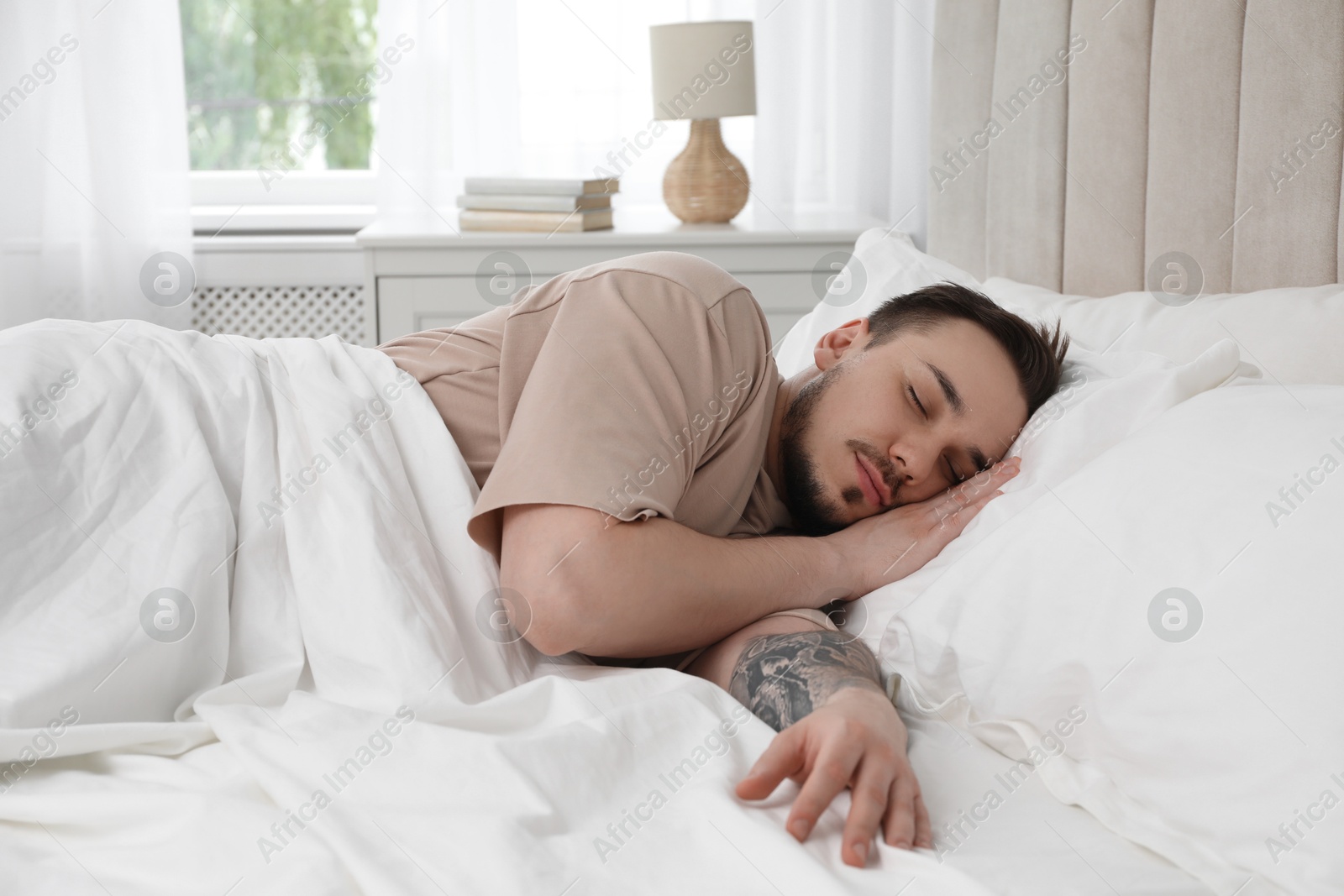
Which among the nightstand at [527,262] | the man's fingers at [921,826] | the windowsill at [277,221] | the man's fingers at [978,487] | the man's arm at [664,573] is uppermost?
the windowsill at [277,221]

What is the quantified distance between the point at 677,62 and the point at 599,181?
0.97 feet

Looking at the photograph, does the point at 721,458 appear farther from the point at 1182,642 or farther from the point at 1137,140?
the point at 1137,140

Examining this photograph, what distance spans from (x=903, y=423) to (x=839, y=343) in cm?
18

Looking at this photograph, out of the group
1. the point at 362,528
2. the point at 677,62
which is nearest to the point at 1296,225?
the point at 362,528

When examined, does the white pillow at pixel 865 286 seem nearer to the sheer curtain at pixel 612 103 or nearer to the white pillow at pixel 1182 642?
the white pillow at pixel 1182 642

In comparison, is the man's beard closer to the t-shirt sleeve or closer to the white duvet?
the t-shirt sleeve

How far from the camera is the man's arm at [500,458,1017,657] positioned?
90 centimetres

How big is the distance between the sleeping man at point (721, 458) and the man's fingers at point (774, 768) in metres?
0.02

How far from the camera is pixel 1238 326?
1.06m

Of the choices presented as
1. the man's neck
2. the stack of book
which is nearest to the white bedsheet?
the man's neck

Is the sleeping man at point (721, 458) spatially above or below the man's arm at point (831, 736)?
above

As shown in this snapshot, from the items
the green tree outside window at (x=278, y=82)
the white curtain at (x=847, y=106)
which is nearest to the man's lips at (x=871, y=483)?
the white curtain at (x=847, y=106)

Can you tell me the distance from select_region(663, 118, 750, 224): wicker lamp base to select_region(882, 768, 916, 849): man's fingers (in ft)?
5.71

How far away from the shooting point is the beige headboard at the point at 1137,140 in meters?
1.10
